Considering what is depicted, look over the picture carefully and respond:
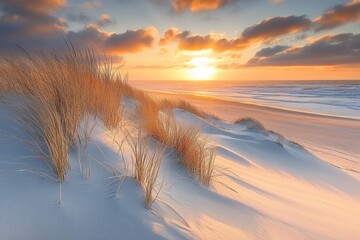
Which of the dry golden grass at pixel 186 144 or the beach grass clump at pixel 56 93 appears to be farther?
the dry golden grass at pixel 186 144

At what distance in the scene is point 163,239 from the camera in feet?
4.66

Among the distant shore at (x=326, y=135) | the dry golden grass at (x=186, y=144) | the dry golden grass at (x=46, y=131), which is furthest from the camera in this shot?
the distant shore at (x=326, y=135)

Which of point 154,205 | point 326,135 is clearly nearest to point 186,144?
point 154,205

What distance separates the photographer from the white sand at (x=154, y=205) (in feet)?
4.74

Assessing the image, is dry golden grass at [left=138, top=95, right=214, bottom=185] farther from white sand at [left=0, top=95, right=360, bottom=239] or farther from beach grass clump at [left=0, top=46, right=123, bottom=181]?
beach grass clump at [left=0, top=46, right=123, bottom=181]

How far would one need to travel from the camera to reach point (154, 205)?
66.8 inches

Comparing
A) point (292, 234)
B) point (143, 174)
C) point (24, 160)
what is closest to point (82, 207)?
point (143, 174)

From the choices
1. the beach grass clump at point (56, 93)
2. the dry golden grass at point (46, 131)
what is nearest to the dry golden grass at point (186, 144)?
the beach grass clump at point (56, 93)

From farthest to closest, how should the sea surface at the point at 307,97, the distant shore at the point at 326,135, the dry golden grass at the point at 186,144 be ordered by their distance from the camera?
the sea surface at the point at 307,97
the distant shore at the point at 326,135
the dry golden grass at the point at 186,144

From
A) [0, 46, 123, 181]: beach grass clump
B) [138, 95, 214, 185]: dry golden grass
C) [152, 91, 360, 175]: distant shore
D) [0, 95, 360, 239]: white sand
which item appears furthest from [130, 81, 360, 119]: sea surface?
[0, 95, 360, 239]: white sand

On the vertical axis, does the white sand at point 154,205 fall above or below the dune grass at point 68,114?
below

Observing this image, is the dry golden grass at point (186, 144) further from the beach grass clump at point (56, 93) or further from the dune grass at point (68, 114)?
the beach grass clump at point (56, 93)

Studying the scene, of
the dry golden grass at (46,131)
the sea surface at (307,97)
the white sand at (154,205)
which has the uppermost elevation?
the dry golden grass at (46,131)

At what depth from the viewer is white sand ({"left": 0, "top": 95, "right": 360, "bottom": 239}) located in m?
1.44
